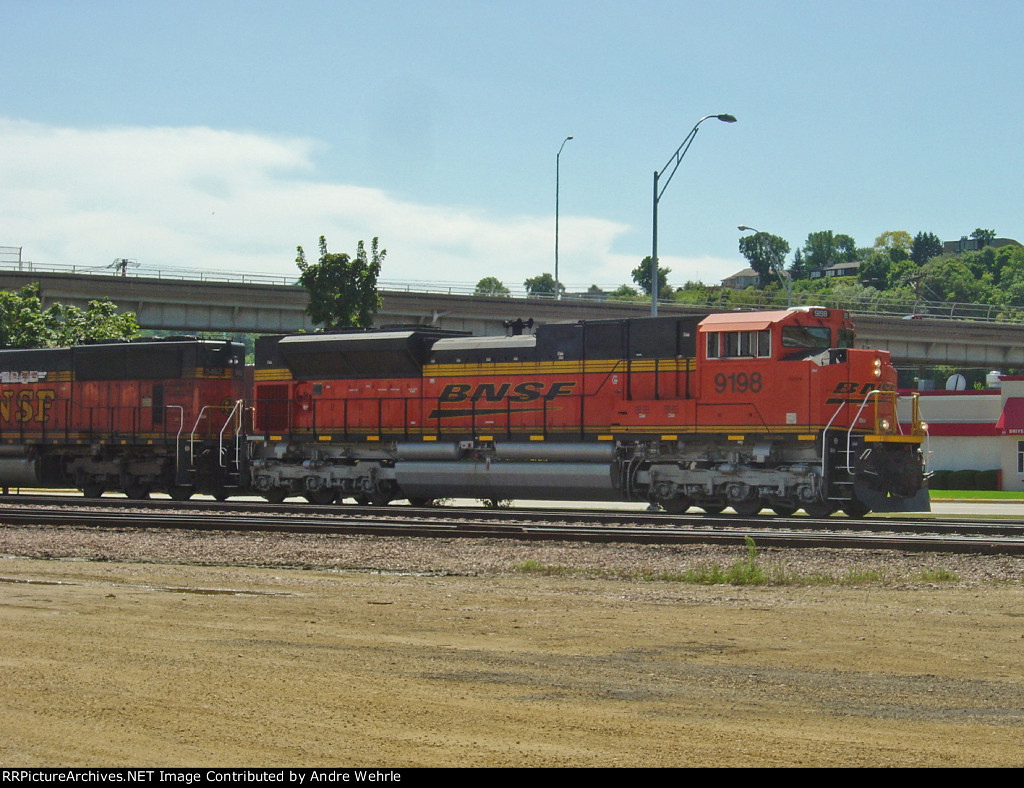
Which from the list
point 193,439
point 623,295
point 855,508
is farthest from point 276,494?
point 623,295

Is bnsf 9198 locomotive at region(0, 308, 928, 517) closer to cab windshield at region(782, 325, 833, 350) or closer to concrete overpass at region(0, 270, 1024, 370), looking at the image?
cab windshield at region(782, 325, 833, 350)

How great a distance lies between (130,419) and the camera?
3039cm

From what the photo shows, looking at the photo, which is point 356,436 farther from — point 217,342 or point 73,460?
point 73,460

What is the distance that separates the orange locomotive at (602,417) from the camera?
72.6 feet

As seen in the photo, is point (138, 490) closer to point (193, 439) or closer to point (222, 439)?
point (193, 439)

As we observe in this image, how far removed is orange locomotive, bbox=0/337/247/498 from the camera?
1175 inches

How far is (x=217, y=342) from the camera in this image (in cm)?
3045

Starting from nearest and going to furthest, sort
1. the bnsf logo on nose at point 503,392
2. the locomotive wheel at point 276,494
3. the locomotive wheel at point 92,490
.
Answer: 1. the bnsf logo on nose at point 503,392
2. the locomotive wheel at point 276,494
3. the locomotive wheel at point 92,490

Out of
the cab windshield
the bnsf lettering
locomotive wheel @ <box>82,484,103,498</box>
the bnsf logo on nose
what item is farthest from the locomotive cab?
the bnsf lettering

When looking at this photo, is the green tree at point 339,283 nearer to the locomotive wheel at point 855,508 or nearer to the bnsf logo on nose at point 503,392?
A: the bnsf logo on nose at point 503,392

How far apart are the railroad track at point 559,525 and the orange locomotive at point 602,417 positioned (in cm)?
110

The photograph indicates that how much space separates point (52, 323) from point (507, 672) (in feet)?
151

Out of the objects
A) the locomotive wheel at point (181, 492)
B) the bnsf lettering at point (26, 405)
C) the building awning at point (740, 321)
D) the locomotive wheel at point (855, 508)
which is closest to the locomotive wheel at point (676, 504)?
the locomotive wheel at point (855, 508)

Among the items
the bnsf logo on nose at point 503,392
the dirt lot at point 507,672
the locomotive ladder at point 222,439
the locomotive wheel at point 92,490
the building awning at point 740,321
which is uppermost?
the building awning at point 740,321
